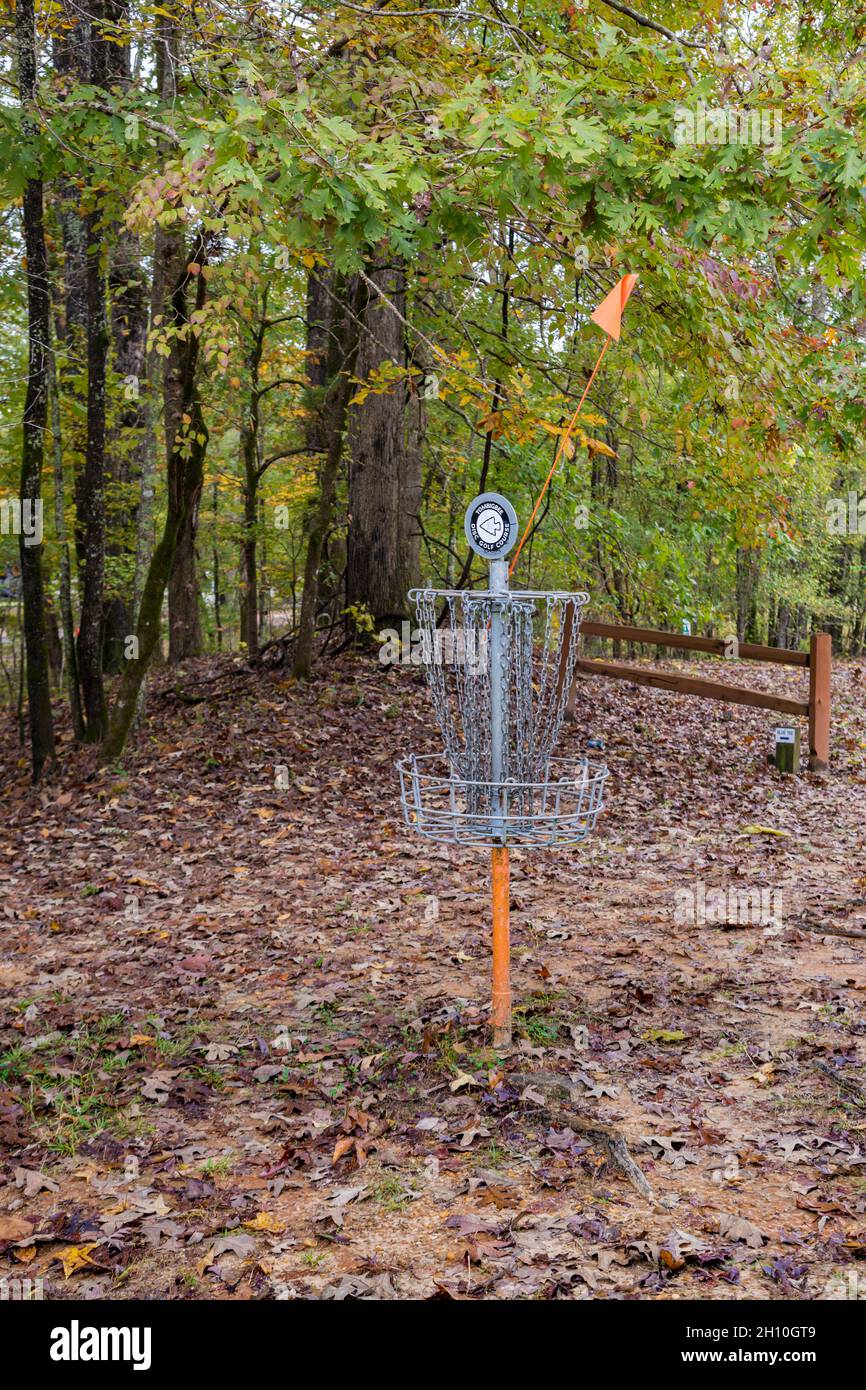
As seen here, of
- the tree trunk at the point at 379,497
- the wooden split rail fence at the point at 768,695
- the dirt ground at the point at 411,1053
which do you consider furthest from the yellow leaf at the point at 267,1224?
the tree trunk at the point at 379,497

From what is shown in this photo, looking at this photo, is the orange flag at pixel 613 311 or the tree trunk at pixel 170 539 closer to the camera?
the orange flag at pixel 613 311

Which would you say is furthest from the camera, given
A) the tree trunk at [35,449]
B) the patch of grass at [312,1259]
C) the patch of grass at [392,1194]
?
the tree trunk at [35,449]

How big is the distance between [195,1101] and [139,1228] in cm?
94

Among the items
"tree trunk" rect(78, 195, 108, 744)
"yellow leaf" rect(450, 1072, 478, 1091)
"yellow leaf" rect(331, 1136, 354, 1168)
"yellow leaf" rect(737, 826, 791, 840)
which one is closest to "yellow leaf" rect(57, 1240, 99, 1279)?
"yellow leaf" rect(331, 1136, 354, 1168)

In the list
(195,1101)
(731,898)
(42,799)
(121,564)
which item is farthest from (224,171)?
(121,564)

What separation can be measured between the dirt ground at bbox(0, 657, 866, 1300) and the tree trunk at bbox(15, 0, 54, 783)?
1.28 metres

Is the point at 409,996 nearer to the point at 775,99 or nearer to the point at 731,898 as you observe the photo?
the point at 731,898

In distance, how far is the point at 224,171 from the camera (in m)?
4.58

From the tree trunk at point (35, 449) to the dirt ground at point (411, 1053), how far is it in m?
1.28

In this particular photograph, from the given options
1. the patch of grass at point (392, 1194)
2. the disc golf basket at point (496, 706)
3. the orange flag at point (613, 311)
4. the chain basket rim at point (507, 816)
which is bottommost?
the patch of grass at point (392, 1194)

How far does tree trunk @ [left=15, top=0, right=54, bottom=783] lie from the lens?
955 centimetres

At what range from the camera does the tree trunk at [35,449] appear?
9555 millimetres

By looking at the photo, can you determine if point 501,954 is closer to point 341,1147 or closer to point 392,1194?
point 341,1147

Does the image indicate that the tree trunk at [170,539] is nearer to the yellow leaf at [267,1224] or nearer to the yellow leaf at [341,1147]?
the yellow leaf at [341,1147]
